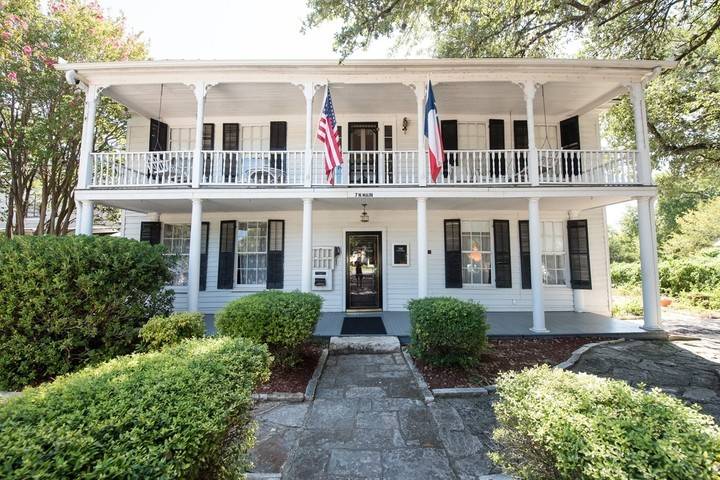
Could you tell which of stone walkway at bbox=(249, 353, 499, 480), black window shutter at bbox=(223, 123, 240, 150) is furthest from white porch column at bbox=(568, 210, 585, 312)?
black window shutter at bbox=(223, 123, 240, 150)

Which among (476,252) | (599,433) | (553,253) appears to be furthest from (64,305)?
(553,253)

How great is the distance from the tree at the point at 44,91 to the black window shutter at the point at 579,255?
559 inches

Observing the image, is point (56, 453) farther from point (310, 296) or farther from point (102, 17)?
point (102, 17)

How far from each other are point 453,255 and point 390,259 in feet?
5.95

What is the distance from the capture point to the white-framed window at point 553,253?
9.01 m

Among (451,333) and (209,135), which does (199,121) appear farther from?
(451,333)

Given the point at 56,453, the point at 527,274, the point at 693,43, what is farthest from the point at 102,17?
the point at 693,43

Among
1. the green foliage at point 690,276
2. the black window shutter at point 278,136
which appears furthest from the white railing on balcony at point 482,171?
the green foliage at point 690,276

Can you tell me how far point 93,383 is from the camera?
6.27 ft

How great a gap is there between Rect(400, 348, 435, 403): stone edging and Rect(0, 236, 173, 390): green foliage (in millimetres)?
4588

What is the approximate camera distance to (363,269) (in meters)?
9.08

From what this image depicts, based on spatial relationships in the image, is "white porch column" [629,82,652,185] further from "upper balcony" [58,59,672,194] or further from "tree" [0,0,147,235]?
"tree" [0,0,147,235]

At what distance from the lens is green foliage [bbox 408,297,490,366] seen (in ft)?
15.7

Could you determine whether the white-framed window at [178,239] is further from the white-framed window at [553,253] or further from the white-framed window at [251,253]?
the white-framed window at [553,253]
